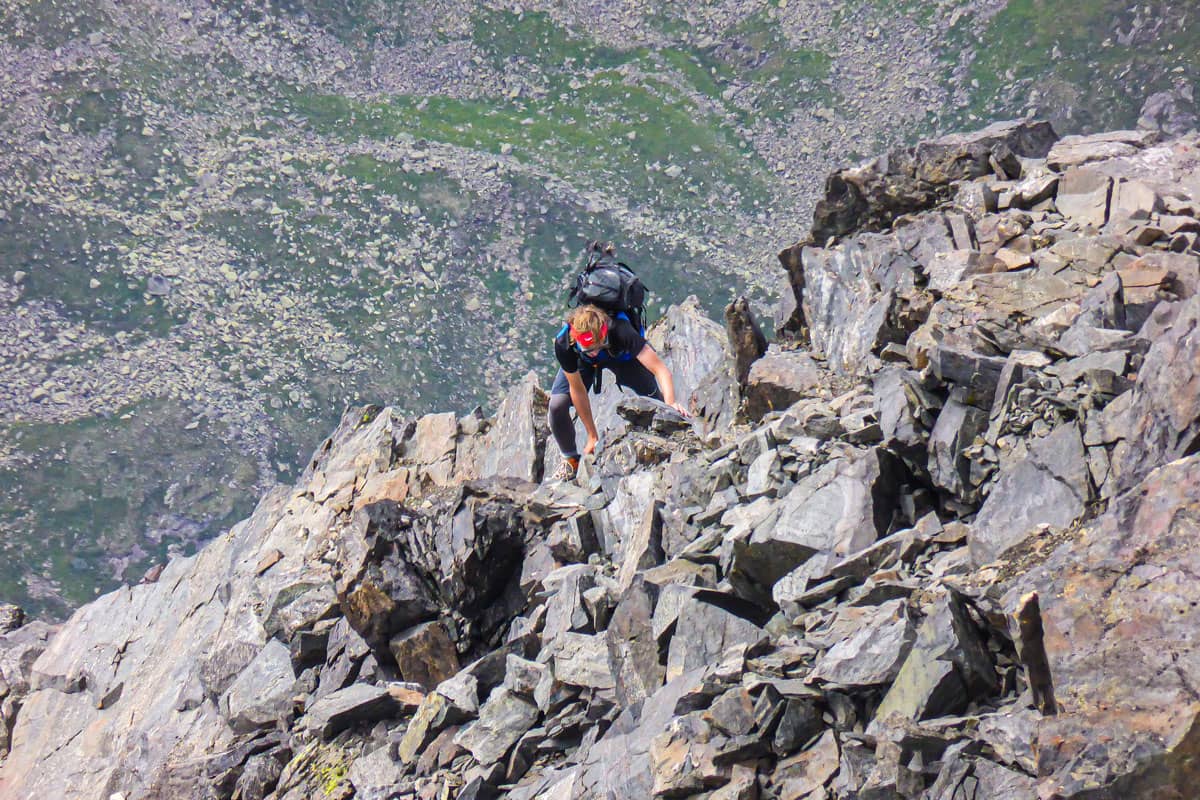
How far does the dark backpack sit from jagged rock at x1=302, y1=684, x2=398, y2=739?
7.51 m

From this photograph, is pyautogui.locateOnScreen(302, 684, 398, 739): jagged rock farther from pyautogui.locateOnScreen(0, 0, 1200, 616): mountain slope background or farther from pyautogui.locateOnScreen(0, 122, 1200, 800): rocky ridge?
pyautogui.locateOnScreen(0, 0, 1200, 616): mountain slope background

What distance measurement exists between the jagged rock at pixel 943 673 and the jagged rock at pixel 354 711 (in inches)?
357

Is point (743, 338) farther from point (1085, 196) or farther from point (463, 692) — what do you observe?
point (463, 692)

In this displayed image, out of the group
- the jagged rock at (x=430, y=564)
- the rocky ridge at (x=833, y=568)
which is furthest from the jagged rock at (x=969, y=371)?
the jagged rock at (x=430, y=564)

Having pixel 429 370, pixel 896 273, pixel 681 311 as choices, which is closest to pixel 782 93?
pixel 429 370

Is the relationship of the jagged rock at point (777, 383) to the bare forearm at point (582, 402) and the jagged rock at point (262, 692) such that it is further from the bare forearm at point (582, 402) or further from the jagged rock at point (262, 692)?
the jagged rock at point (262, 692)

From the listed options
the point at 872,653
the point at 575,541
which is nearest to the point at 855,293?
the point at 575,541

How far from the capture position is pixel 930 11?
10488 cm

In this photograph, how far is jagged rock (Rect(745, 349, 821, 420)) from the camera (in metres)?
16.8

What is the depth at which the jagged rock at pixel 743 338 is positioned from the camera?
19.2 metres

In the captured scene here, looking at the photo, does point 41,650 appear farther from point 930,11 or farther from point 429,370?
point 930,11

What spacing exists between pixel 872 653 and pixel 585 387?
10828 millimetres

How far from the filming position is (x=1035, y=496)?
375 inches

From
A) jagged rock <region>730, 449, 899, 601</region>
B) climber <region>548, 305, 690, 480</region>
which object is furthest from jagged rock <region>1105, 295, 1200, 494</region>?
climber <region>548, 305, 690, 480</region>
